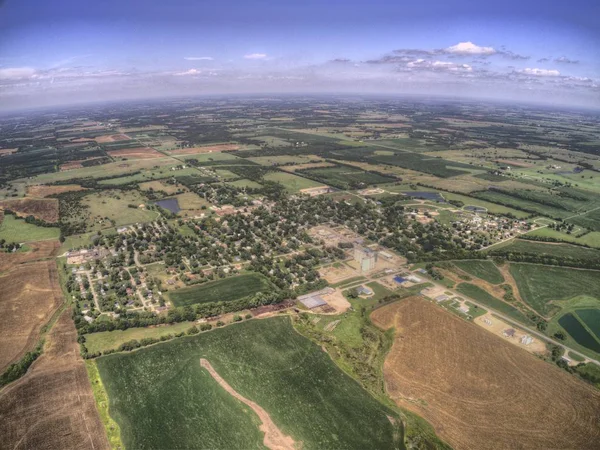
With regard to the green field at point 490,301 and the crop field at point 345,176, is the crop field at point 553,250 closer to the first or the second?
the green field at point 490,301

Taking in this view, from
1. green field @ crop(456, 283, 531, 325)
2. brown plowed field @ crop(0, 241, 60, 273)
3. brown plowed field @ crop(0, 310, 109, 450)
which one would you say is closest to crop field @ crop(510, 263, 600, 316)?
green field @ crop(456, 283, 531, 325)

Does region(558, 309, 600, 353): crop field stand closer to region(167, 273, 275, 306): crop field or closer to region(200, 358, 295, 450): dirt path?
region(200, 358, 295, 450): dirt path

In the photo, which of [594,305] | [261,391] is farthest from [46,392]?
[594,305]

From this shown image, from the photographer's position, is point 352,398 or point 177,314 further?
point 177,314

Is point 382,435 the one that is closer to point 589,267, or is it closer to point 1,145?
point 589,267

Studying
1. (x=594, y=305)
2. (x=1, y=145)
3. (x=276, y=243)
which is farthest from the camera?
(x=1, y=145)

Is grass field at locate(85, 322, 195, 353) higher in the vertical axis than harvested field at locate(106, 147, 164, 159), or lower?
lower
